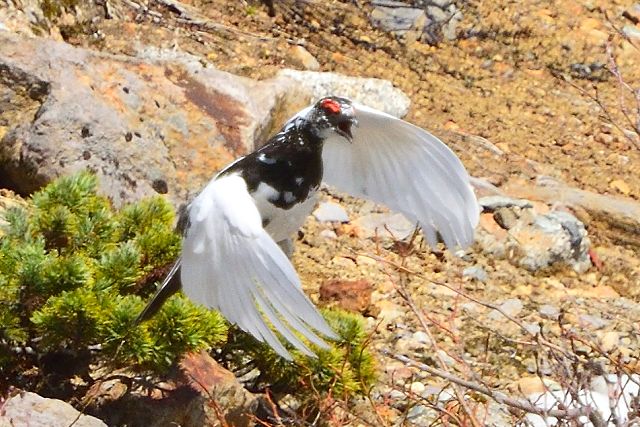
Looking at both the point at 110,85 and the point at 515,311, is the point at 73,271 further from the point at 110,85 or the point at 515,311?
the point at 515,311

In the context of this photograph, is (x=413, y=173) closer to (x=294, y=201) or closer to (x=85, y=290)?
(x=294, y=201)

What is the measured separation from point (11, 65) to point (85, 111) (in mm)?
376

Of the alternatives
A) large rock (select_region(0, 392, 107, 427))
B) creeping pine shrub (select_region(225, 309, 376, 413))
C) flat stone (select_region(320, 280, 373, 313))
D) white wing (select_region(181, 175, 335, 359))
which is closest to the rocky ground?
flat stone (select_region(320, 280, 373, 313))

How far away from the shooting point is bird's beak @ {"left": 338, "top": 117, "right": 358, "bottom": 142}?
3164mm

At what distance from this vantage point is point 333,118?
10.4 feet

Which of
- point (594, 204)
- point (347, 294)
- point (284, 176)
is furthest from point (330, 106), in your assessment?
point (594, 204)

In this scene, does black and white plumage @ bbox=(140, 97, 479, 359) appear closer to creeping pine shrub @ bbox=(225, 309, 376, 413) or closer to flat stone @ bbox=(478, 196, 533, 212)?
creeping pine shrub @ bbox=(225, 309, 376, 413)

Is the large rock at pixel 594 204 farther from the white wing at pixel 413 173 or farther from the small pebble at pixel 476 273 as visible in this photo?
the white wing at pixel 413 173

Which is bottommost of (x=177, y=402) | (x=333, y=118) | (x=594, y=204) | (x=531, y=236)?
(x=594, y=204)

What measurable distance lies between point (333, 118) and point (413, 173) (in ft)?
1.11

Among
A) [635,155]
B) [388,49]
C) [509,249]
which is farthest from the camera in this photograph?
[388,49]

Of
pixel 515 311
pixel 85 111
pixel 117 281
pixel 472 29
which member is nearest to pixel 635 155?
pixel 472 29

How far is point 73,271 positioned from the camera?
116 inches

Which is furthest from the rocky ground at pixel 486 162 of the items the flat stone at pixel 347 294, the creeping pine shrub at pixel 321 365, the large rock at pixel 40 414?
the large rock at pixel 40 414
